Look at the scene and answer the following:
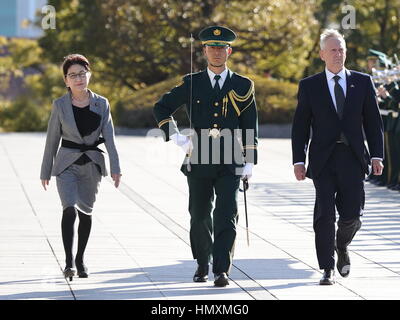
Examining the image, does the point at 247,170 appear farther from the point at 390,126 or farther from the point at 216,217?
the point at 390,126

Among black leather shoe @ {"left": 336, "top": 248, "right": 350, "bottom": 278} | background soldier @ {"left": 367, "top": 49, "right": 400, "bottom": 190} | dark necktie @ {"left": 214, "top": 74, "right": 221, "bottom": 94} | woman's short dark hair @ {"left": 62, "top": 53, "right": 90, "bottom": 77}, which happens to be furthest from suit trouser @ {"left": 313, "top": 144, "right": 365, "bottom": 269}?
background soldier @ {"left": 367, "top": 49, "right": 400, "bottom": 190}

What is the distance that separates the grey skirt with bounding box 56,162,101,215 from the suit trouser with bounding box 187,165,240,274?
705 mm

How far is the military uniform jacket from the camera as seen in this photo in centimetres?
851

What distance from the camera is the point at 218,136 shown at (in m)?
8.48

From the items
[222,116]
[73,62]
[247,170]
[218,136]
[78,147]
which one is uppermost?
[73,62]

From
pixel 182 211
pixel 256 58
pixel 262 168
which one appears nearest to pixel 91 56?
pixel 256 58

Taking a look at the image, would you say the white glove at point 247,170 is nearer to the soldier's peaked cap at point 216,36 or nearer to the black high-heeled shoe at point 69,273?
the soldier's peaked cap at point 216,36

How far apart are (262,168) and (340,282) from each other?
35.3ft

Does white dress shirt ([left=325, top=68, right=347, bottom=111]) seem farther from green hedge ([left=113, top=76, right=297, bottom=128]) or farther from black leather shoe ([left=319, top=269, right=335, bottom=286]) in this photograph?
green hedge ([left=113, top=76, right=297, bottom=128])

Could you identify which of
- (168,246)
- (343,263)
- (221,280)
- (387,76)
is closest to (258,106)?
(387,76)

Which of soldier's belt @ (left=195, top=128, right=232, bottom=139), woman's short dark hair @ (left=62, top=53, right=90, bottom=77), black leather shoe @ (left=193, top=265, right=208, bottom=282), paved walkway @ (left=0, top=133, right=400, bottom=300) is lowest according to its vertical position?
paved walkway @ (left=0, top=133, right=400, bottom=300)

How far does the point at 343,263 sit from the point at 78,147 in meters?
2.05
